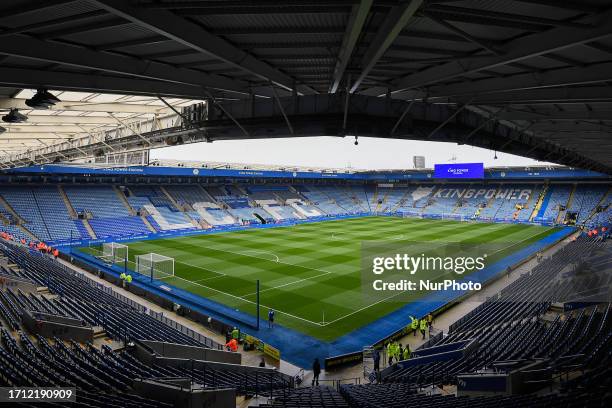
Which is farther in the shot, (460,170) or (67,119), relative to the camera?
(460,170)

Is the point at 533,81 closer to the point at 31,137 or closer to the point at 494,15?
the point at 494,15

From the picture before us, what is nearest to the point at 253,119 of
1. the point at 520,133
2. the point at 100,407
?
the point at 100,407

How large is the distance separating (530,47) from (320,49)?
3.31 metres

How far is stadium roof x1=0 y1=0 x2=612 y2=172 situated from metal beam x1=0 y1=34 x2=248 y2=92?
2 centimetres

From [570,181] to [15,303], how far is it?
74.2 metres

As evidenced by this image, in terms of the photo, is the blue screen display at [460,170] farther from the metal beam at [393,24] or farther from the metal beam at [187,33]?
the metal beam at [393,24]

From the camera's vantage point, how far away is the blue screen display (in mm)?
55250

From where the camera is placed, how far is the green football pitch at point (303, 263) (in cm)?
2173

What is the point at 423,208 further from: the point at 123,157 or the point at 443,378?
the point at 443,378

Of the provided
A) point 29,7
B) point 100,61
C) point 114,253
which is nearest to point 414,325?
point 100,61

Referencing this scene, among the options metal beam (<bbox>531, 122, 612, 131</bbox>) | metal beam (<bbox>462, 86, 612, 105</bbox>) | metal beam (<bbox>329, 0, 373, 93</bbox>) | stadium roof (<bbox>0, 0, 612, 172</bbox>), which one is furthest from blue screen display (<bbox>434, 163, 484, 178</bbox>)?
metal beam (<bbox>329, 0, 373, 93</bbox>)

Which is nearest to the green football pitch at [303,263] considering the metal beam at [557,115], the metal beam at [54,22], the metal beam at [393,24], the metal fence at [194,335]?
the metal fence at [194,335]

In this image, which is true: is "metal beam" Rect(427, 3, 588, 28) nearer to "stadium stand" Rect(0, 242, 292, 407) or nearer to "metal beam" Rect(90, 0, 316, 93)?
"metal beam" Rect(90, 0, 316, 93)

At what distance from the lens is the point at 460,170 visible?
57094mm
